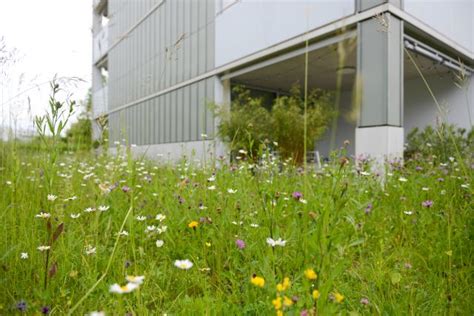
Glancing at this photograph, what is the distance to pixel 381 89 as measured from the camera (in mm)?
4570

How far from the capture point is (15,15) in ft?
7.32

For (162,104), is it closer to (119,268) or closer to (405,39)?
(405,39)

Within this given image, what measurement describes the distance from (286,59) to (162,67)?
4.73m

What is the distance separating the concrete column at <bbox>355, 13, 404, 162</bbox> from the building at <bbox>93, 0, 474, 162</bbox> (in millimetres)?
15

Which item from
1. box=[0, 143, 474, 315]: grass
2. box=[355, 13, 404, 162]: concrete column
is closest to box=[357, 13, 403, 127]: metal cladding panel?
box=[355, 13, 404, 162]: concrete column

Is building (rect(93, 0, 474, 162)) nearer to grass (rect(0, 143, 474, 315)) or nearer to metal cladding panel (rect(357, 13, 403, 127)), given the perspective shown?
metal cladding panel (rect(357, 13, 403, 127))

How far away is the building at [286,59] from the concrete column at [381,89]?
1 cm

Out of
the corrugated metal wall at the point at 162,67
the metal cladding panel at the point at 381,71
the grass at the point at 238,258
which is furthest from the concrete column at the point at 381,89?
the corrugated metal wall at the point at 162,67

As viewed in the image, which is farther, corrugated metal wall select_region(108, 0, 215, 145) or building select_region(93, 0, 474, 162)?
corrugated metal wall select_region(108, 0, 215, 145)

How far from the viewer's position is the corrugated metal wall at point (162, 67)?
8.52 metres

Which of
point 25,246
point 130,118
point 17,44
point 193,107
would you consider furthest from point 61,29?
point 130,118

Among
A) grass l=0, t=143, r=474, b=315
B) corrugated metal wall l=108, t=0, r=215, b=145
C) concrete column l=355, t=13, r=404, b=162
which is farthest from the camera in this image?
corrugated metal wall l=108, t=0, r=215, b=145

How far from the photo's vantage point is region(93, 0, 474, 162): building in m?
4.57

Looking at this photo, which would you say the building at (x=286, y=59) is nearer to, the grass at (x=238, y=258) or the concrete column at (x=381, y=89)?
the concrete column at (x=381, y=89)
